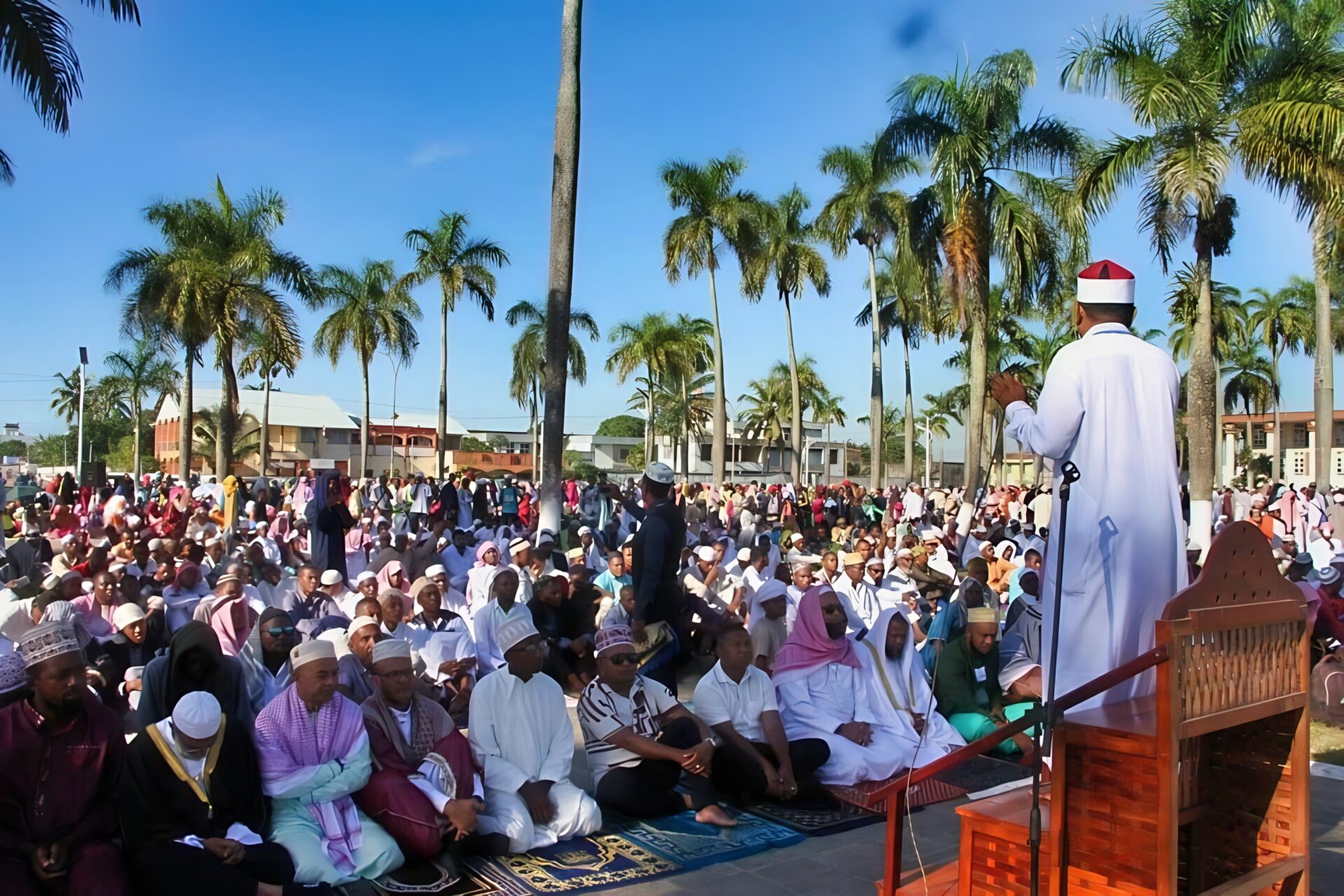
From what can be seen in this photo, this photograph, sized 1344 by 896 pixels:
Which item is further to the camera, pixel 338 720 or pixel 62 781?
pixel 338 720

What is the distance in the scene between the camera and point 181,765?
4.02m

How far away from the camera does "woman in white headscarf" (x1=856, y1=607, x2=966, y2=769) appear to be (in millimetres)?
6520

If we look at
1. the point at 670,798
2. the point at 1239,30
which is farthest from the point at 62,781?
the point at 1239,30

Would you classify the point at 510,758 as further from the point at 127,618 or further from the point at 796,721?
the point at 127,618

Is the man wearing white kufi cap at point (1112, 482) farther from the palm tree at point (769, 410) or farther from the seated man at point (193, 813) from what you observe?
the palm tree at point (769, 410)

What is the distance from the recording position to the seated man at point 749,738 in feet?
18.5

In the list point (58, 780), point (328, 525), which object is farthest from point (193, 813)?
point (328, 525)

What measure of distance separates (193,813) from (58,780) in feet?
1.56

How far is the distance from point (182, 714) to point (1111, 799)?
321cm

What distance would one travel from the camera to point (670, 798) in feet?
17.8

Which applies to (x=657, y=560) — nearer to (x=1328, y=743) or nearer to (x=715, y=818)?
(x=715, y=818)

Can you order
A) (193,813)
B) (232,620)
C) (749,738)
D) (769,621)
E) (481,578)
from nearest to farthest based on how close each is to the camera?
(193,813), (749,738), (232,620), (769,621), (481,578)

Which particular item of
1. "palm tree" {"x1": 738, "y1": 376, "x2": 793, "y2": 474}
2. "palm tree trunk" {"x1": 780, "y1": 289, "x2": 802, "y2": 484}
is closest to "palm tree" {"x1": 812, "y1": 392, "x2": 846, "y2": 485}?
"palm tree" {"x1": 738, "y1": 376, "x2": 793, "y2": 474}

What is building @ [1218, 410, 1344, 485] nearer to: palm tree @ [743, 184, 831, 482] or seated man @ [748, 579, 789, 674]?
palm tree @ [743, 184, 831, 482]
